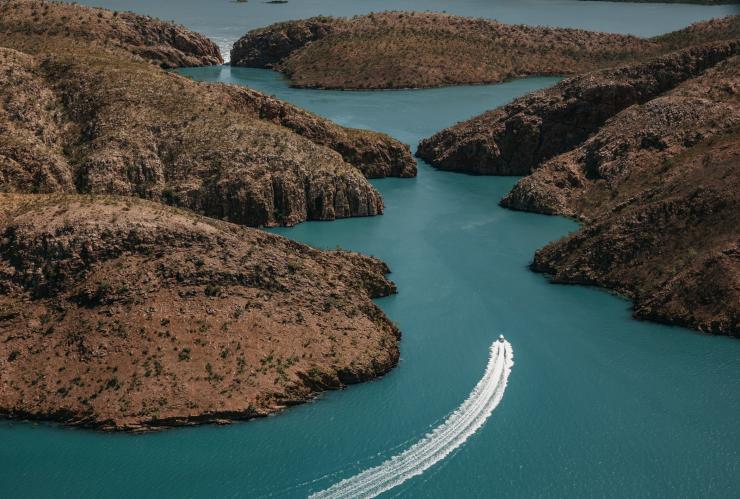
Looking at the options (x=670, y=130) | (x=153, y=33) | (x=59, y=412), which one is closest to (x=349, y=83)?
(x=153, y=33)

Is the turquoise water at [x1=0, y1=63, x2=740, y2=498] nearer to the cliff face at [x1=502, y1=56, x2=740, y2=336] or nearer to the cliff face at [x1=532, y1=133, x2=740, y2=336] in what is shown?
the cliff face at [x1=532, y1=133, x2=740, y2=336]

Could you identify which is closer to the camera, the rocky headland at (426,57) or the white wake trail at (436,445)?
the white wake trail at (436,445)

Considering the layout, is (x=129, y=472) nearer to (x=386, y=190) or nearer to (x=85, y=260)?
(x=85, y=260)

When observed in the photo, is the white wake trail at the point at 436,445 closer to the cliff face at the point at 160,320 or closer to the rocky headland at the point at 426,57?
the cliff face at the point at 160,320

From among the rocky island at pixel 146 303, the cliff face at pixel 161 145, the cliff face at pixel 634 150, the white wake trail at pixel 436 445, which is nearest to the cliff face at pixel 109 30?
the cliff face at pixel 161 145

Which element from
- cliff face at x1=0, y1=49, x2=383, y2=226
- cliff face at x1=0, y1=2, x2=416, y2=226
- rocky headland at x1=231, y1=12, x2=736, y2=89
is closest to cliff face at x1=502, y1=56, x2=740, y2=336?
cliff face at x1=0, y1=2, x2=416, y2=226

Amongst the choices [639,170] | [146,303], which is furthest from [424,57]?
[146,303]
